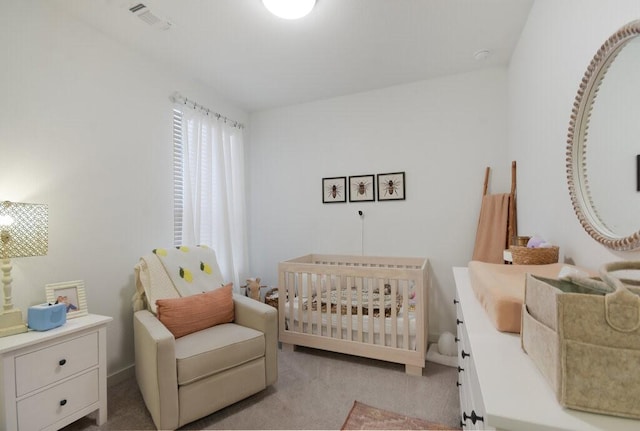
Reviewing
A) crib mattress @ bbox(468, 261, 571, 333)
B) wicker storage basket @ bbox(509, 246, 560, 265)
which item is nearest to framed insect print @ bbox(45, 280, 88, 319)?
crib mattress @ bbox(468, 261, 571, 333)

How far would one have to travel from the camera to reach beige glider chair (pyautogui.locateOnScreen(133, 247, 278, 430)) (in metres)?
1.62

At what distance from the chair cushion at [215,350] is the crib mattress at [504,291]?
4.67ft

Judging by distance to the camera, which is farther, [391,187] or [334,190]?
[334,190]

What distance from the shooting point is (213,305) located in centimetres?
214

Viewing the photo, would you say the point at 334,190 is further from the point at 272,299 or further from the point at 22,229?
the point at 22,229

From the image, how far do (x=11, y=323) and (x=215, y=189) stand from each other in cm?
186

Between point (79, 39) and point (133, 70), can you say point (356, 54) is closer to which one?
point (133, 70)

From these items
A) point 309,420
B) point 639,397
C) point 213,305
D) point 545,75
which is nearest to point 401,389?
point 309,420

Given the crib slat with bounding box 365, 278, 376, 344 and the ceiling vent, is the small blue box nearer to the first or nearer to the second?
the ceiling vent

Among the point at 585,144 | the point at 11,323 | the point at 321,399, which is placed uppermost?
the point at 585,144

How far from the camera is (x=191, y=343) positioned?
183 cm

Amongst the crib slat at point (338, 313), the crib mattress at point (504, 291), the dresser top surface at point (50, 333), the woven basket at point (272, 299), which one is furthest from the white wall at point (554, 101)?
the dresser top surface at point (50, 333)

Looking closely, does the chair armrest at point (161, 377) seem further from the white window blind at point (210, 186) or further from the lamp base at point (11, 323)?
the white window blind at point (210, 186)

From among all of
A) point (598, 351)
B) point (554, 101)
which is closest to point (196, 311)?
point (598, 351)
